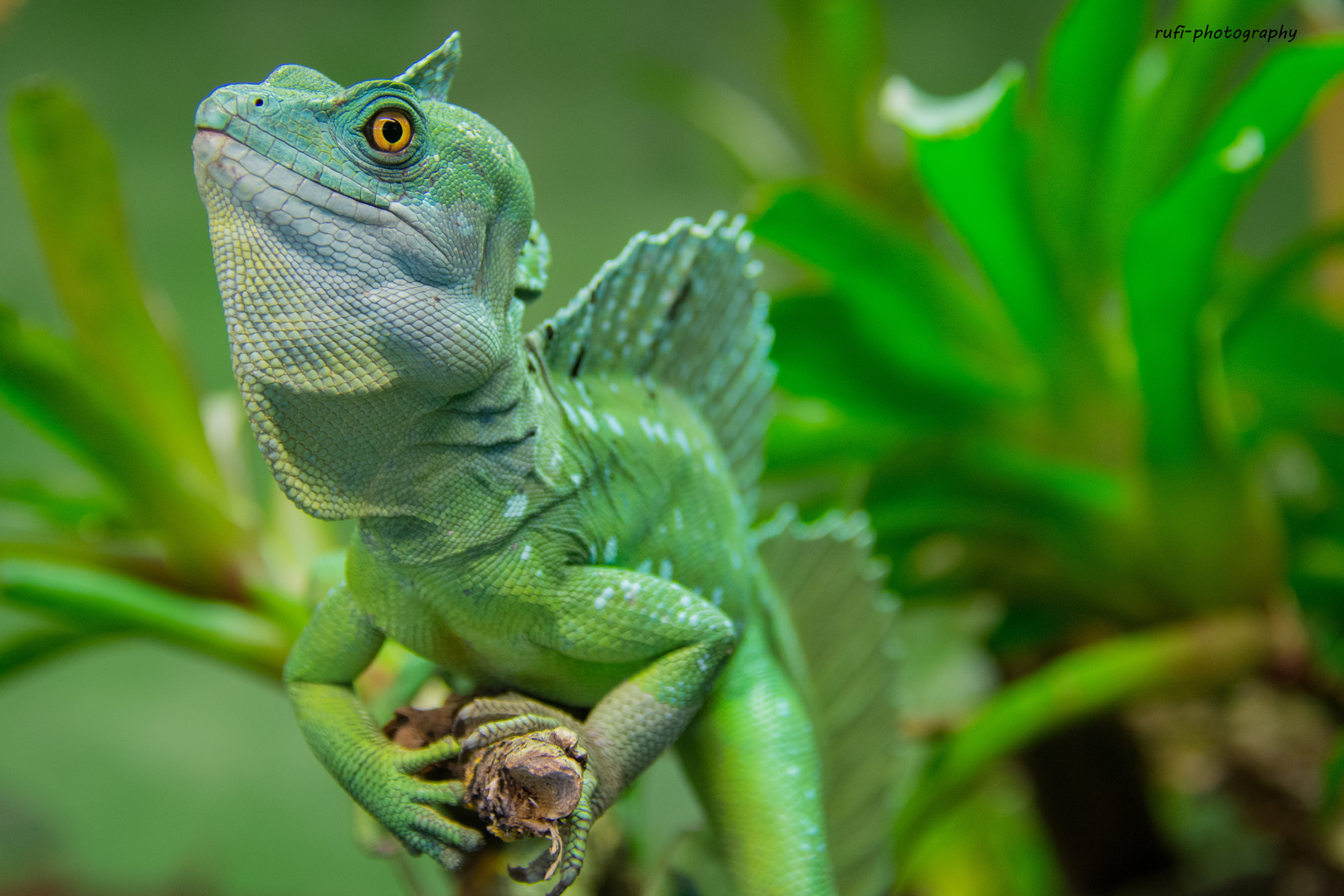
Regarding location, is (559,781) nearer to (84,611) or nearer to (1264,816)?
(84,611)

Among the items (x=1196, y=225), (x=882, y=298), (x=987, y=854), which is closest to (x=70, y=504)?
(x=882, y=298)

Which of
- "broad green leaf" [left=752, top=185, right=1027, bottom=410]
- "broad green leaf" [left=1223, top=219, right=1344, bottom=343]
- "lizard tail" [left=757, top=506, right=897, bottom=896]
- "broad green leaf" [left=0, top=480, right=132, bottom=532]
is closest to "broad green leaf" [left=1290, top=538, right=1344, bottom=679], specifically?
"broad green leaf" [left=1223, top=219, right=1344, bottom=343]

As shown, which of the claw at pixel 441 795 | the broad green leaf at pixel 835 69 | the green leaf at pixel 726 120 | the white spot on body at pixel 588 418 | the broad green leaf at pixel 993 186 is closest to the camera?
the claw at pixel 441 795

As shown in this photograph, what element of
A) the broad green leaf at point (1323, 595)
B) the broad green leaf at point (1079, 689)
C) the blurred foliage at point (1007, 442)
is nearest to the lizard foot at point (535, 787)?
the blurred foliage at point (1007, 442)

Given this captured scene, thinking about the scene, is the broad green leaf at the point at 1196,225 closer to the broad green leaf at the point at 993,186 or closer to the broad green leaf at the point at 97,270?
the broad green leaf at the point at 993,186

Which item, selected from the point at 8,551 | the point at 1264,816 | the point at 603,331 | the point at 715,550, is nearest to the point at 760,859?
the point at 715,550

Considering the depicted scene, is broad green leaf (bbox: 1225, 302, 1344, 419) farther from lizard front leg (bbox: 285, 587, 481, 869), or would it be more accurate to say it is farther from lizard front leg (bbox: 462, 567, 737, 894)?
lizard front leg (bbox: 285, 587, 481, 869)
